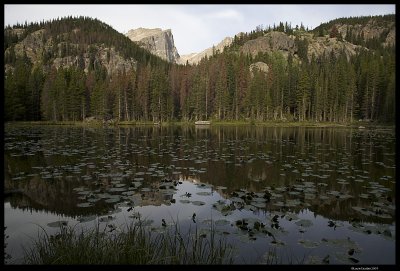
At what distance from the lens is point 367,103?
96062 millimetres

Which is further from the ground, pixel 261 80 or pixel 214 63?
pixel 214 63

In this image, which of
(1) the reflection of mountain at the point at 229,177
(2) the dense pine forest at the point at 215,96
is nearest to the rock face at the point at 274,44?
(2) the dense pine forest at the point at 215,96

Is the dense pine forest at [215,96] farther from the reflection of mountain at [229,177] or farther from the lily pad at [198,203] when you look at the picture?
the lily pad at [198,203]

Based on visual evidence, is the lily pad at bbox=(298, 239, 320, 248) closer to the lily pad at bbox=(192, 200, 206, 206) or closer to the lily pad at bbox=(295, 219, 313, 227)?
the lily pad at bbox=(295, 219, 313, 227)

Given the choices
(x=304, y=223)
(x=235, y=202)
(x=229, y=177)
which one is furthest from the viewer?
(x=229, y=177)

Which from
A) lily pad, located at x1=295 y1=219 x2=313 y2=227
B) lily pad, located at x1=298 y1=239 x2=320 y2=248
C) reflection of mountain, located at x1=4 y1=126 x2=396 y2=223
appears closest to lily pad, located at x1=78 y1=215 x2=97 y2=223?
reflection of mountain, located at x1=4 y1=126 x2=396 y2=223

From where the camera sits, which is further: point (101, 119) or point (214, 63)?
point (214, 63)

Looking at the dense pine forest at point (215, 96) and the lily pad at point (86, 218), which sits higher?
the dense pine forest at point (215, 96)

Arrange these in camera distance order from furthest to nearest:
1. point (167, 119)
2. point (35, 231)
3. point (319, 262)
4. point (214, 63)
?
point (214, 63) → point (167, 119) → point (35, 231) → point (319, 262)

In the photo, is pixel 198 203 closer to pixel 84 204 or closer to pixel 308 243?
pixel 84 204

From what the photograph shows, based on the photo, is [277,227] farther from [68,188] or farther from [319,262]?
[68,188]

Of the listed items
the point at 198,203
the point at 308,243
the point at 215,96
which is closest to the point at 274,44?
the point at 215,96

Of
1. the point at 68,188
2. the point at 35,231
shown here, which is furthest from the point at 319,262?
the point at 68,188

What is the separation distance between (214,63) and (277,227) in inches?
4563
